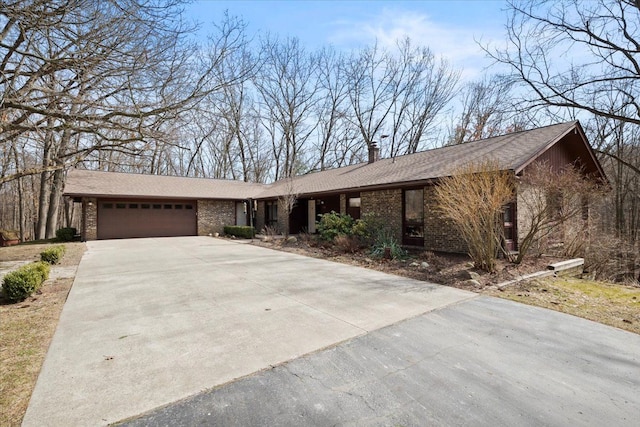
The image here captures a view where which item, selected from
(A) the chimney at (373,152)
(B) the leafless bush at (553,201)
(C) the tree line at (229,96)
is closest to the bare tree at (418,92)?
(C) the tree line at (229,96)

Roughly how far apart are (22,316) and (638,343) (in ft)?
28.4

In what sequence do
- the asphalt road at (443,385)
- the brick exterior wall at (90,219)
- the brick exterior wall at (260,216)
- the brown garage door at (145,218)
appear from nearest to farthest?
the asphalt road at (443,385), the brick exterior wall at (90,219), the brown garage door at (145,218), the brick exterior wall at (260,216)

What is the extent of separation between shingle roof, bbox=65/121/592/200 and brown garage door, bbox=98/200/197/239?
0.86 meters

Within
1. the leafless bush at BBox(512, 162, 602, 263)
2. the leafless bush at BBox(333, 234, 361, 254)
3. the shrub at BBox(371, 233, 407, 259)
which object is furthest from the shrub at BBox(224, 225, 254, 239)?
the leafless bush at BBox(512, 162, 602, 263)

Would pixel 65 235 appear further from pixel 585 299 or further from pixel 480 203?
pixel 585 299

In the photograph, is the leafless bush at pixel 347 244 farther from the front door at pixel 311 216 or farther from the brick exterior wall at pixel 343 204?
the front door at pixel 311 216

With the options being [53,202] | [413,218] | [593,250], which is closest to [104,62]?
[413,218]

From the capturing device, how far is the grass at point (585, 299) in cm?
478

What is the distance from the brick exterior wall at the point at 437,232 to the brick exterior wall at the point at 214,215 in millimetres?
13990

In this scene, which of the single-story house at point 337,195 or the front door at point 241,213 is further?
the front door at point 241,213

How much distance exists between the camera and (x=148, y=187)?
728 inches

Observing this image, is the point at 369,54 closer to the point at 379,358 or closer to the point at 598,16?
the point at 598,16

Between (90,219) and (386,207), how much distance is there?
51.2 ft

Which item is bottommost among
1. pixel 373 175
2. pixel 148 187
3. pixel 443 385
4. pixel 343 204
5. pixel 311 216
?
pixel 443 385
